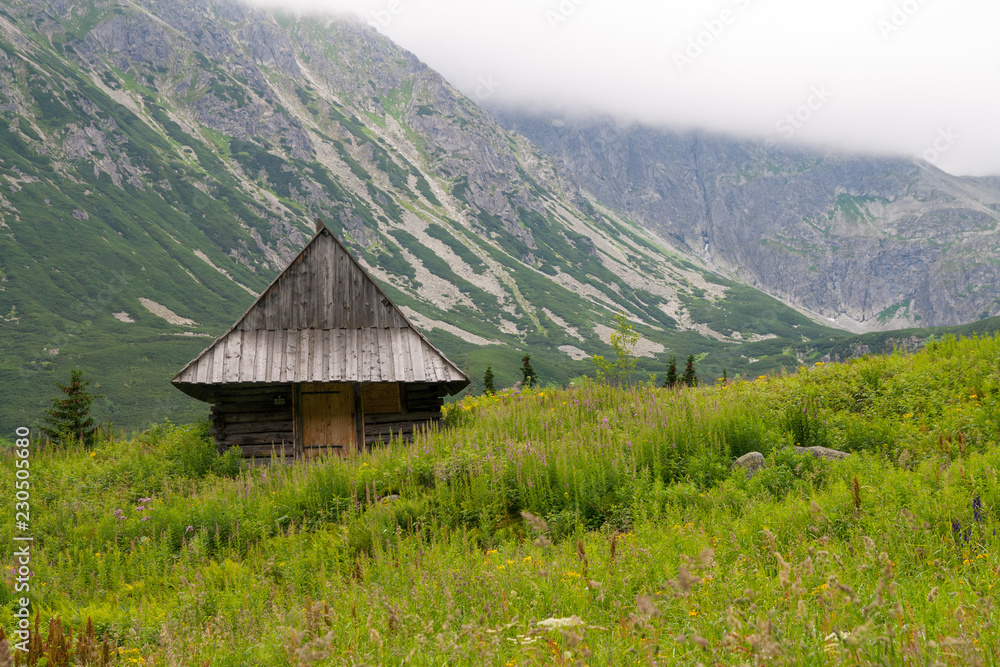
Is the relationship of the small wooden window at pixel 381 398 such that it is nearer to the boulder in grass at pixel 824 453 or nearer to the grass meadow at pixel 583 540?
the grass meadow at pixel 583 540

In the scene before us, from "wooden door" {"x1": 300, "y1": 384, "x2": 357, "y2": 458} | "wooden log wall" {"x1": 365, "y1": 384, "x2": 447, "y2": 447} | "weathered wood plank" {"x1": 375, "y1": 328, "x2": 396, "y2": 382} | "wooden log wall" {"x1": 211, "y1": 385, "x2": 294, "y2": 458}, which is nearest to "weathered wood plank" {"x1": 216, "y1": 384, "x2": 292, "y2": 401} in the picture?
"wooden log wall" {"x1": 211, "y1": 385, "x2": 294, "y2": 458}

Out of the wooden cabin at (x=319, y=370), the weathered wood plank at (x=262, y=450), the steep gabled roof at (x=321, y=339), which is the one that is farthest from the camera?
the weathered wood plank at (x=262, y=450)

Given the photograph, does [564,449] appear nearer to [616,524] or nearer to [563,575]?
[616,524]

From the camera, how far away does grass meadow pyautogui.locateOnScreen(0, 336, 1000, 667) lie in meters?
3.28

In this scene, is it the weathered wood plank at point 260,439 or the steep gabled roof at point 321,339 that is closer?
the steep gabled roof at point 321,339

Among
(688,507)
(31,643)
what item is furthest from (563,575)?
(31,643)

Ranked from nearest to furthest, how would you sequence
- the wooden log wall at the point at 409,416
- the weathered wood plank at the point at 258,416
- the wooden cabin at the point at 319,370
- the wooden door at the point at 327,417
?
1. the wooden cabin at the point at 319,370
2. the weathered wood plank at the point at 258,416
3. the wooden door at the point at 327,417
4. the wooden log wall at the point at 409,416

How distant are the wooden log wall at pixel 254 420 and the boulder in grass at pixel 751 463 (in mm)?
11253

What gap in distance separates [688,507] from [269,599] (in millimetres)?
4637

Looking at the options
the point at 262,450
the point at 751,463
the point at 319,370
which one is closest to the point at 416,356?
the point at 319,370

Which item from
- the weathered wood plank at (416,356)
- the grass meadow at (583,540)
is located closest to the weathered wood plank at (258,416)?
the grass meadow at (583,540)

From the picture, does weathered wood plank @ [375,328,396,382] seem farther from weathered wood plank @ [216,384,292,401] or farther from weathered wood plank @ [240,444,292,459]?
weathered wood plank @ [240,444,292,459]

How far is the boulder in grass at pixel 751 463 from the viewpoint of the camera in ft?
26.2

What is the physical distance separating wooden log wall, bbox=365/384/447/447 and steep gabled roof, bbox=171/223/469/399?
0.63 m
